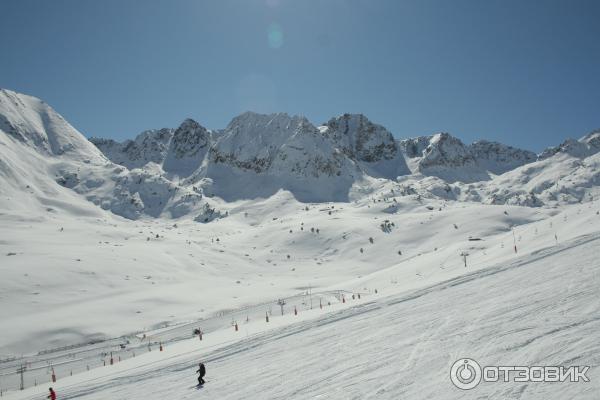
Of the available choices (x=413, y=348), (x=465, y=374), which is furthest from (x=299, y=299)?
(x=465, y=374)

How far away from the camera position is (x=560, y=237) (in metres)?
32.3

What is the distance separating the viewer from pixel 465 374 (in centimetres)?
1103

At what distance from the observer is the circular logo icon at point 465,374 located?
1038 cm

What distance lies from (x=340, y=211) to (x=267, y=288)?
7565 centimetres

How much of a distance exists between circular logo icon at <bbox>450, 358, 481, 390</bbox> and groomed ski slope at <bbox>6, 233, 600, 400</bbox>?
0.81 ft

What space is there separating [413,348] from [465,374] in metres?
3.35

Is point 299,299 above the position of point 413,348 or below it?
above

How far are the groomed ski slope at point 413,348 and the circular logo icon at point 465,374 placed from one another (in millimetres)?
247

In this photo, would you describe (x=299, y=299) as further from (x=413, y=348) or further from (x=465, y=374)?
(x=465, y=374)

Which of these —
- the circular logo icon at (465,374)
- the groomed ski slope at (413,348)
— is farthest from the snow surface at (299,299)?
the circular logo icon at (465,374)

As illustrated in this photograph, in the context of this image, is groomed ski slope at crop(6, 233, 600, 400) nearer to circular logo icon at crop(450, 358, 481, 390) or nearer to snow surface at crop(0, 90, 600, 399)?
snow surface at crop(0, 90, 600, 399)

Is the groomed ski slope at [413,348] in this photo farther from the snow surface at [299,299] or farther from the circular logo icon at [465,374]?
the circular logo icon at [465,374]

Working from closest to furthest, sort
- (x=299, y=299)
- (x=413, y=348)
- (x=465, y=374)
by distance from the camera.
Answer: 1. (x=465, y=374)
2. (x=413, y=348)
3. (x=299, y=299)

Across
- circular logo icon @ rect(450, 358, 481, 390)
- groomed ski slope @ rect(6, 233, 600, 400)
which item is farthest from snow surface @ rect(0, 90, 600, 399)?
circular logo icon @ rect(450, 358, 481, 390)
